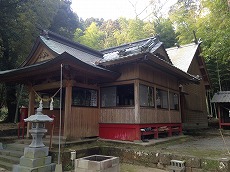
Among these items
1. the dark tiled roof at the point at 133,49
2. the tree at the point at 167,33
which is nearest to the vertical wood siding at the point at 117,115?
the dark tiled roof at the point at 133,49

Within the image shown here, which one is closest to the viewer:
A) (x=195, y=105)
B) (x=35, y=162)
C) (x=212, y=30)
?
(x=35, y=162)

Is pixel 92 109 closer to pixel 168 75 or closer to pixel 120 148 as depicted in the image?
pixel 120 148

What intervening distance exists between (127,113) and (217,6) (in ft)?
35.2

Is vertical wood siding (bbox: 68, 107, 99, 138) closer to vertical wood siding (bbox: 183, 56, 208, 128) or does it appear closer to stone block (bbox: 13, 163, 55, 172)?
stone block (bbox: 13, 163, 55, 172)

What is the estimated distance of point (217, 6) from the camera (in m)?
13.9

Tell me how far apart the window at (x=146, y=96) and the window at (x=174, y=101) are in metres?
2.53

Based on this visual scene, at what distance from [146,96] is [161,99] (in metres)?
1.82

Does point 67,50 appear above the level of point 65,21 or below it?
below

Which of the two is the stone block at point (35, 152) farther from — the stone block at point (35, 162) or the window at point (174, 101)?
the window at point (174, 101)

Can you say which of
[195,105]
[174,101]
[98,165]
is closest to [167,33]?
[195,105]

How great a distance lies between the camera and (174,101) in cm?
1305

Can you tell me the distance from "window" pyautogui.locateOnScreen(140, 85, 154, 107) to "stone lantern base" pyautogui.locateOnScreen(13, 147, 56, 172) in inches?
189

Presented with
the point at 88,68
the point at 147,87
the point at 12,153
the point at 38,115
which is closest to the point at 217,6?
the point at 147,87

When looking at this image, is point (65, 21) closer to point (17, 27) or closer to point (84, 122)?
point (17, 27)
